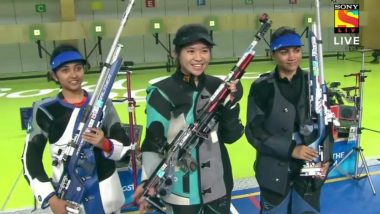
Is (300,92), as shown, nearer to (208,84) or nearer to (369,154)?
(208,84)

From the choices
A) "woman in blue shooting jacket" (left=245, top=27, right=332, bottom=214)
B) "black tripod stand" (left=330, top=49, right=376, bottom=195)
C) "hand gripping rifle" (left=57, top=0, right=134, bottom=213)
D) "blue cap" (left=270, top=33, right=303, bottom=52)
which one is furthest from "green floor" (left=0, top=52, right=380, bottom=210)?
"blue cap" (left=270, top=33, right=303, bottom=52)

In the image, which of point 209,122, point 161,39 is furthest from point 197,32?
point 161,39

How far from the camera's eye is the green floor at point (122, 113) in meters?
5.04

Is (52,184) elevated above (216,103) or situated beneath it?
situated beneath

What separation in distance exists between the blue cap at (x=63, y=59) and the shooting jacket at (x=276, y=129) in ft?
4.11

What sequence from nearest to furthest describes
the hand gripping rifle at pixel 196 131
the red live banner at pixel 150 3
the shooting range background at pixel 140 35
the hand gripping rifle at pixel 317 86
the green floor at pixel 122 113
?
the hand gripping rifle at pixel 196 131
the hand gripping rifle at pixel 317 86
the green floor at pixel 122 113
the shooting range background at pixel 140 35
the red live banner at pixel 150 3

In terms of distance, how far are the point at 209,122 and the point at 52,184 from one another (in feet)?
3.54

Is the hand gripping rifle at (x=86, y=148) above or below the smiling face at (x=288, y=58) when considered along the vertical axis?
below

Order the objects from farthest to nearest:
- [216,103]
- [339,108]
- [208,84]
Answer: [339,108] < [208,84] < [216,103]

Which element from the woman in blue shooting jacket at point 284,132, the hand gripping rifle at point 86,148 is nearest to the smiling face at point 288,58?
the woman in blue shooting jacket at point 284,132

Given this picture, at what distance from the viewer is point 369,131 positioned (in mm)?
6398

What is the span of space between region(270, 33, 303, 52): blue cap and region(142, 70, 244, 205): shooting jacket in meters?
0.57

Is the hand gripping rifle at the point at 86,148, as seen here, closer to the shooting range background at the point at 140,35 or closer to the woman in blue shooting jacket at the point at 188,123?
the woman in blue shooting jacket at the point at 188,123

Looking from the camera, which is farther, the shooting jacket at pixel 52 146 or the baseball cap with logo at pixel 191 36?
the shooting jacket at pixel 52 146
